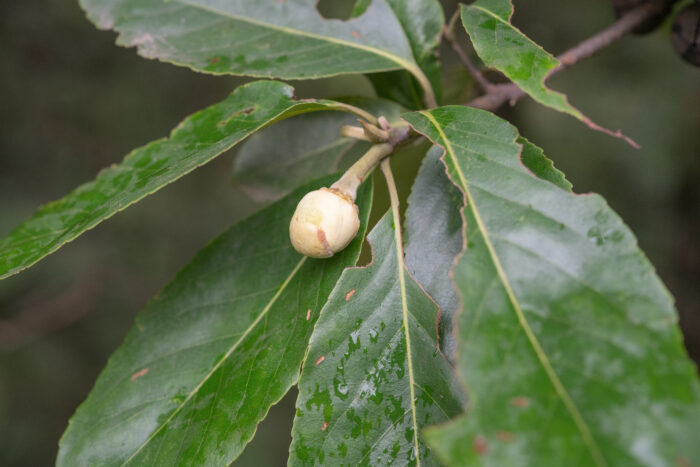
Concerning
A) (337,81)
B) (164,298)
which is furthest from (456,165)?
(337,81)

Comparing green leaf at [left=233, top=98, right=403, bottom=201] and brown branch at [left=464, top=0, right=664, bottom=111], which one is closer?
brown branch at [left=464, top=0, right=664, bottom=111]

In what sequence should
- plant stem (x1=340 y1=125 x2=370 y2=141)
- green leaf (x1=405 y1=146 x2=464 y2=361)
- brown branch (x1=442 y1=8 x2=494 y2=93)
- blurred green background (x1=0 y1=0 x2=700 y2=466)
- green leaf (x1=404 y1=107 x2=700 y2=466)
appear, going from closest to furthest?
1. green leaf (x1=404 y1=107 x2=700 y2=466)
2. green leaf (x1=405 y1=146 x2=464 y2=361)
3. plant stem (x1=340 y1=125 x2=370 y2=141)
4. brown branch (x1=442 y1=8 x2=494 y2=93)
5. blurred green background (x1=0 y1=0 x2=700 y2=466)

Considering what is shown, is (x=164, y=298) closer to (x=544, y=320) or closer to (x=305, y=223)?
(x=305, y=223)

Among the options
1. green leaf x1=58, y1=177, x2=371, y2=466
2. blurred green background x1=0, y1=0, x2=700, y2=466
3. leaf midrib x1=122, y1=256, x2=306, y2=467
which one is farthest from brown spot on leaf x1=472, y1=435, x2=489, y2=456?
blurred green background x1=0, y1=0, x2=700, y2=466

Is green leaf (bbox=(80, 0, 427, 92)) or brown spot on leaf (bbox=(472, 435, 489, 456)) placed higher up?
green leaf (bbox=(80, 0, 427, 92))

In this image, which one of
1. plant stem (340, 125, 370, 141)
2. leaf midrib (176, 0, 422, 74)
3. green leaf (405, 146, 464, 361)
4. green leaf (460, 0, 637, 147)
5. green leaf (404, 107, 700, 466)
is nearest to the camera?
green leaf (404, 107, 700, 466)

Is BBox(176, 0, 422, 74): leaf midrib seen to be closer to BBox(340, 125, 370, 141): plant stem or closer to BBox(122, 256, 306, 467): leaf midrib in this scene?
BBox(340, 125, 370, 141): plant stem

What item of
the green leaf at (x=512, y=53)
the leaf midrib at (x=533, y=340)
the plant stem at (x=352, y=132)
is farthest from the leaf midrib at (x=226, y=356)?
the green leaf at (x=512, y=53)
